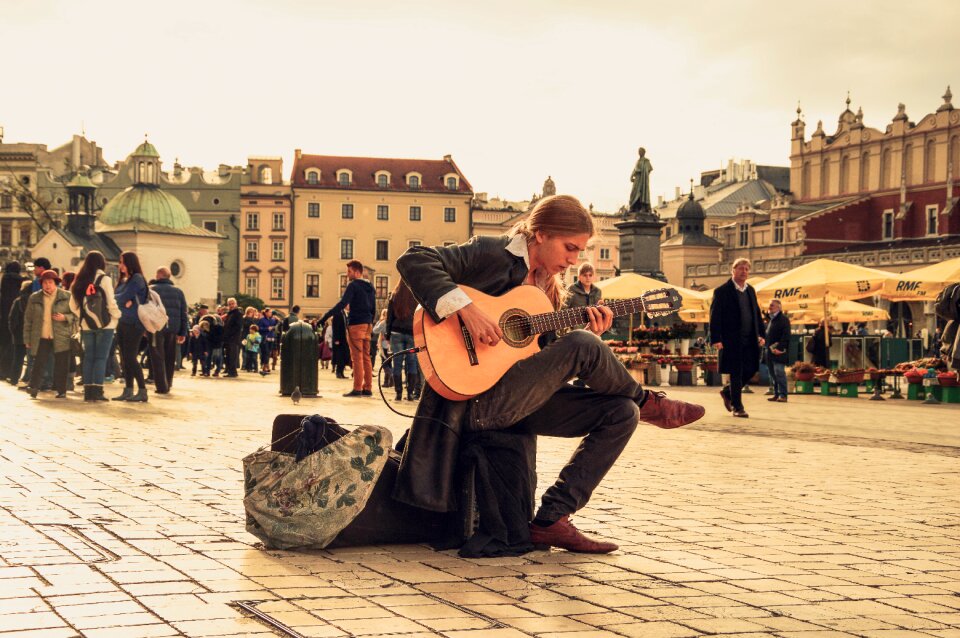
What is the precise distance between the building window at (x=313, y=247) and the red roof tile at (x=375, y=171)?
171 inches

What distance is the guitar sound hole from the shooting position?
17.4 ft

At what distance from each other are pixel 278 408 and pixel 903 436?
7.39m

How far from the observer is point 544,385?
203 inches

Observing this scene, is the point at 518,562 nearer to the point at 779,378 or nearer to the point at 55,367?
the point at 55,367

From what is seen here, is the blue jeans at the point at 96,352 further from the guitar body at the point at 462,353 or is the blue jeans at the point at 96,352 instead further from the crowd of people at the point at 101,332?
the guitar body at the point at 462,353

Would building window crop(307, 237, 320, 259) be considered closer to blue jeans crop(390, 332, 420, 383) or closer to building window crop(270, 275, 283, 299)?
building window crop(270, 275, 283, 299)

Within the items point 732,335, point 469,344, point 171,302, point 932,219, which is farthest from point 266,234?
point 469,344

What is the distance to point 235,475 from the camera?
7879 millimetres

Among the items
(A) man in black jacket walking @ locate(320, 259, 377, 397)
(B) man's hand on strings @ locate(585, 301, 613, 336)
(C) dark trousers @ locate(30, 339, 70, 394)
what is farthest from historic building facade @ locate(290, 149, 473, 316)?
(B) man's hand on strings @ locate(585, 301, 613, 336)

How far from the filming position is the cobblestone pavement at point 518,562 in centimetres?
394

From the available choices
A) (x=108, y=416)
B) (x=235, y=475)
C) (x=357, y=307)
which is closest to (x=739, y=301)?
(x=357, y=307)

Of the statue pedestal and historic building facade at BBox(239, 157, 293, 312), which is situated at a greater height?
historic building facade at BBox(239, 157, 293, 312)

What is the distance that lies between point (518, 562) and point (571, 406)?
0.73 m

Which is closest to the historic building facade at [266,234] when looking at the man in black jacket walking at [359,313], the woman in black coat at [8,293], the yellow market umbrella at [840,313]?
the yellow market umbrella at [840,313]
